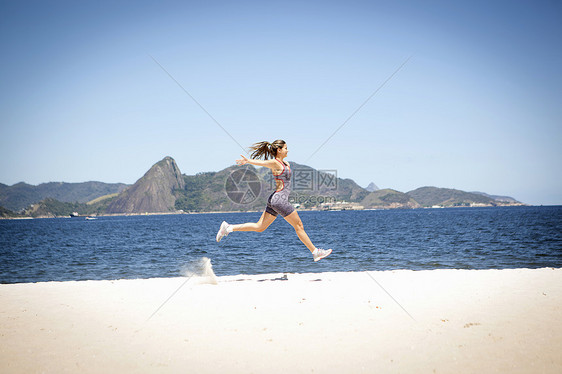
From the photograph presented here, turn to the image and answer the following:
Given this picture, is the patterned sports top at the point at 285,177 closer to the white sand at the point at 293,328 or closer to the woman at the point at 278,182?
the woman at the point at 278,182

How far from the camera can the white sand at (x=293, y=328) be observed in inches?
167

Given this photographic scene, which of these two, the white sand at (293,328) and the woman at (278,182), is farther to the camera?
the woman at (278,182)

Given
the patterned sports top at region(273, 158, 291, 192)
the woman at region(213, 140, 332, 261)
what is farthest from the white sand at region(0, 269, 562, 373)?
the patterned sports top at region(273, 158, 291, 192)

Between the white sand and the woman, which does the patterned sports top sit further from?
the white sand

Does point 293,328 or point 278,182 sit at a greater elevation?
point 278,182

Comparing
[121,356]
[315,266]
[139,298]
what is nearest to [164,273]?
[315,266]

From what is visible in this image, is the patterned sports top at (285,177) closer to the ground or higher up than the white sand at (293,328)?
higher up

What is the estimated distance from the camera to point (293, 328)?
5.41m

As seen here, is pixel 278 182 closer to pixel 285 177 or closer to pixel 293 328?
pixel 285 177

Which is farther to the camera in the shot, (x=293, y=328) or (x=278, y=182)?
(x=278, y=182)

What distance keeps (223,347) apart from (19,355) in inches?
100

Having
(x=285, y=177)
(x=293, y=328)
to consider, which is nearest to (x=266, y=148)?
(x=285, y=177)

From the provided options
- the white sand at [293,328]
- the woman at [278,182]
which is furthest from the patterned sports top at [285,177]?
the white sand at [293,328]

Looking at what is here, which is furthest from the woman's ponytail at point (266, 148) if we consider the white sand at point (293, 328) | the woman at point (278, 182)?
the white sand at point (293, 328)
